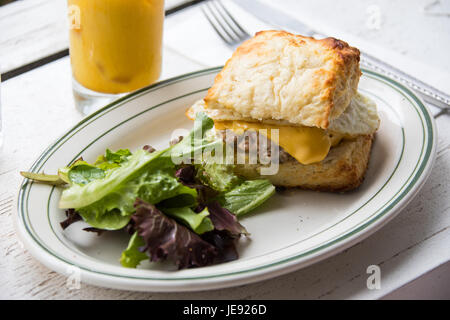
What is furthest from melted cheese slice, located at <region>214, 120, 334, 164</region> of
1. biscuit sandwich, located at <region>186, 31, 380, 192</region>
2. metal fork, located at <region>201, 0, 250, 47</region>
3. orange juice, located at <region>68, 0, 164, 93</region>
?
metal fork, located at <region>201, 0, 250, 47</region>

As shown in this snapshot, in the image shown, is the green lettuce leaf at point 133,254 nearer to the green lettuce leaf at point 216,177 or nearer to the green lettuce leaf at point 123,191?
the green lettuce leaf at point 123,191

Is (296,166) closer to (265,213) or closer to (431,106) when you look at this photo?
(265,213)

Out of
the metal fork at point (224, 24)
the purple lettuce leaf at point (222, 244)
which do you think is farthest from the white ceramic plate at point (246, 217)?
the metal fork at point (224, 24)

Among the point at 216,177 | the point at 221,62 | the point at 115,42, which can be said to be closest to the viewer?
the point at 216,177

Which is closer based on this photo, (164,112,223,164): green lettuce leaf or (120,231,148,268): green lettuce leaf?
(120,231,148,268): green lettuce leaf

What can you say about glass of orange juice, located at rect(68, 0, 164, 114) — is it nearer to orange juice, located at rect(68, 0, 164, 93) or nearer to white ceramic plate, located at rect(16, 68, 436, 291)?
orange juice, located at rect(68, 0, 164, 93)

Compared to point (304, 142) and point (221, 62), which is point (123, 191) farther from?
point (221, 62)

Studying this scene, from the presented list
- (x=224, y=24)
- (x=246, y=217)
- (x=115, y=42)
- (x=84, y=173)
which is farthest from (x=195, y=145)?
(x=224, y=24)
